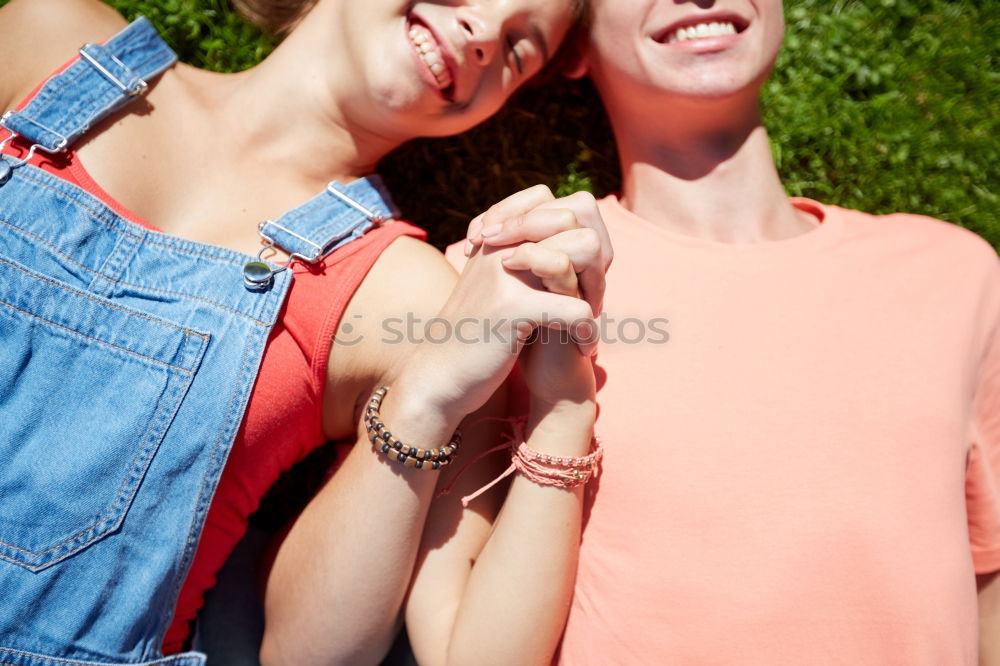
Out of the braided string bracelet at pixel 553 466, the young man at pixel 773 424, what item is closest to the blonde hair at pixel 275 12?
the young man at pixel 773 424

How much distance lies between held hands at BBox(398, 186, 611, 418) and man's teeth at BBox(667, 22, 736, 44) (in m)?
0.95

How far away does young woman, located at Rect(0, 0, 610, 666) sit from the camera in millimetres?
1797

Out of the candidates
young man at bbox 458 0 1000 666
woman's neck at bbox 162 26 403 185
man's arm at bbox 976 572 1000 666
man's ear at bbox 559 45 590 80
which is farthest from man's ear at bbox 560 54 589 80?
man's arm at bbox 976 572 1000 666

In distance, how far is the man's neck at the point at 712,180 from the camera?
7.87ft

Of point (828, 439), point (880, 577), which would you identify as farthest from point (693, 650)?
point (828, 439)

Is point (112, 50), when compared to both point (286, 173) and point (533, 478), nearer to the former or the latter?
point (286, 173)

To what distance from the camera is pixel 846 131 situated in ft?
9.86

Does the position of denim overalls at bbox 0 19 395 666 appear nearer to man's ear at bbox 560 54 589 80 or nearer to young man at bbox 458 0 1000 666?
young man at bbox 458 0 1000 666

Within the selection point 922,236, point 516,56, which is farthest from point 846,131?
point 516,56

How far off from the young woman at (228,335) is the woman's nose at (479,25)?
1 centimetres

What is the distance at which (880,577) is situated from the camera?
1.90 m

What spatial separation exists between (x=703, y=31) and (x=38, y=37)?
2092mm

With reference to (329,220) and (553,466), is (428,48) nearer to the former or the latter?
(329,220)

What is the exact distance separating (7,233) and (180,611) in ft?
3.97
